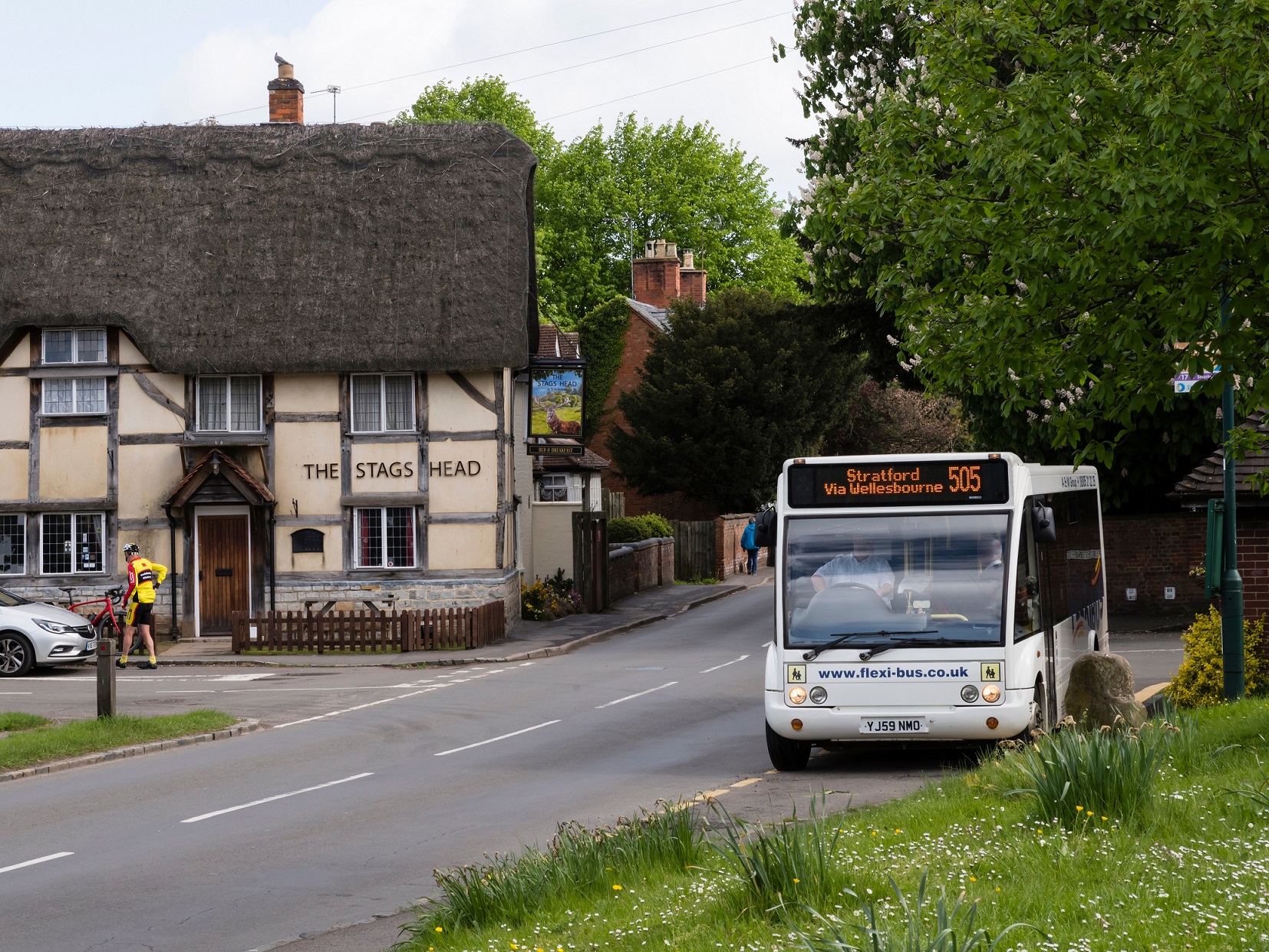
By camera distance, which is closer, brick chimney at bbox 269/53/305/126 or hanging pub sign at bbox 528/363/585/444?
hanging pub sign at bbox 528/363/585/444

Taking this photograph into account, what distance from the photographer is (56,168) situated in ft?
104

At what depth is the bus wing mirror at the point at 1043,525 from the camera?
12.9 metres

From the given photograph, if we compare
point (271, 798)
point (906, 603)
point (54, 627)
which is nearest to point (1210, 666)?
point (906, 603)

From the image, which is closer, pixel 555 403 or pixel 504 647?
pixel 504 647

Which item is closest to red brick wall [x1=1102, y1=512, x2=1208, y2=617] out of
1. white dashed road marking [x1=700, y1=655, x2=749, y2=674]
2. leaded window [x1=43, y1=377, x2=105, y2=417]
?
white dashed road marking [x1=700, y1=655, x2=749, y2=674]

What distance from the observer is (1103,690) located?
43.0 feet

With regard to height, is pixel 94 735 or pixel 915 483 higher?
pixel 915 483

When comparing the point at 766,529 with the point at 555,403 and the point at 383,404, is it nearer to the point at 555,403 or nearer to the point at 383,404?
the point at 383,404

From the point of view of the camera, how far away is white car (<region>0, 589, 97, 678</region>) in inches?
978

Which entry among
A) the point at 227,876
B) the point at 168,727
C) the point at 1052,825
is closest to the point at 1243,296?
the point at 1052,825

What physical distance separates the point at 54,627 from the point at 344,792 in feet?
45.9

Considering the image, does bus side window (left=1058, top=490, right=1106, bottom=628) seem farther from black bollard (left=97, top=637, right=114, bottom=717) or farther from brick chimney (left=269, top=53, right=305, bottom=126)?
brick chimney (left=269, top=53, right=305, bottom=126)

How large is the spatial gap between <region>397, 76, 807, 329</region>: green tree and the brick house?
3720 millimetres

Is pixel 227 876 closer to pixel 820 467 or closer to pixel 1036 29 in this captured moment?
pixel 820 467
